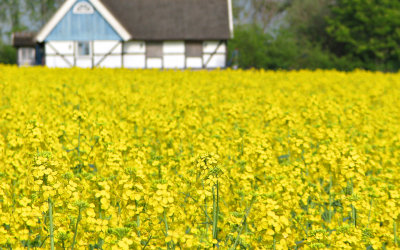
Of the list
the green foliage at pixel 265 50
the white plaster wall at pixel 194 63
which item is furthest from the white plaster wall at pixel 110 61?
the green foliage at pixel 265 50

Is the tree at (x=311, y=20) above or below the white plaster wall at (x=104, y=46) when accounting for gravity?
above

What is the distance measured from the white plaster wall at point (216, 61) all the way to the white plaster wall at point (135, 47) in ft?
15.5

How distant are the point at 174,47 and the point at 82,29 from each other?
271 inches

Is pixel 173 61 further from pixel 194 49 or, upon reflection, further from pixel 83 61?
pixel 83 61

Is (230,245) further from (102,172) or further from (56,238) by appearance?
(102,172)

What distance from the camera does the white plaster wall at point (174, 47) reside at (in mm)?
36812

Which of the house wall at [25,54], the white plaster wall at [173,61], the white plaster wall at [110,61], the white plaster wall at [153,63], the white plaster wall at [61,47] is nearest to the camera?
the white plaster wall at [61,47]

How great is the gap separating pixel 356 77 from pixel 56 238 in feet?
71.0

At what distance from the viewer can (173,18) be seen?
1473 inches

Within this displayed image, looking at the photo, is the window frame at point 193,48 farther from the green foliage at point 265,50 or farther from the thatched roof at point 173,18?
the green foliage at point 265,50

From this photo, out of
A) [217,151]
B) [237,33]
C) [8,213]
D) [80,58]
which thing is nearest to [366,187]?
[217,151]

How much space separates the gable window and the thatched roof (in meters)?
2.73

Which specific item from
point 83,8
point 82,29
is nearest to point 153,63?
point 82,29

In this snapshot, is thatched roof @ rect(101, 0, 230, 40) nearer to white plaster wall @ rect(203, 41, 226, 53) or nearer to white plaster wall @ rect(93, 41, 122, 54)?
white plaster wall @ rect(203, 41, 226, 53)
